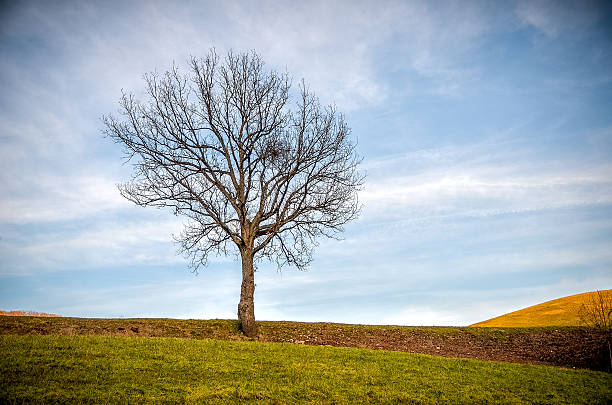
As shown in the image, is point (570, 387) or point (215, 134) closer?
point (570, 387)

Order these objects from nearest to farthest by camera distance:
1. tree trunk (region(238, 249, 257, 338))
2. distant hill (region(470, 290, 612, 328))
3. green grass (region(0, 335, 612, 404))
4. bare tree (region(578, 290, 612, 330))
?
green grass (region(0, 335, 612, 404)), bare tree (region(578, 290, 612, 330)), tree trunk (region(238, 249, 257, 338)), distant hill (region(470, 290, 612, 328))

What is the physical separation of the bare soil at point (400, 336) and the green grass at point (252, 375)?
312cm

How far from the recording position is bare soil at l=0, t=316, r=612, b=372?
18.1 meters

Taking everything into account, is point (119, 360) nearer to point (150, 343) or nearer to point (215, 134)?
point (150, 343)

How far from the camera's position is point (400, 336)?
22156 mm

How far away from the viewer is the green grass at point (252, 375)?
34.1ft

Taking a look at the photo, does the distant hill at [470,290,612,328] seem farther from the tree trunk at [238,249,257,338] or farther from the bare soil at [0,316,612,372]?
the tree trunk at [238,249,257,338]

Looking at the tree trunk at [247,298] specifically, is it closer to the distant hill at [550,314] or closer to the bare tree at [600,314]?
the bare tree at [600,314]

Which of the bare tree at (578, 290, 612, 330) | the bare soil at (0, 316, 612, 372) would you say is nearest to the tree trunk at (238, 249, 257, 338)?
the bare soil at (0, 316, 612, 372)

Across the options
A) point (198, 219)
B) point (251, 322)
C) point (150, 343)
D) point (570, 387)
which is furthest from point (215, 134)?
point (570, 387)

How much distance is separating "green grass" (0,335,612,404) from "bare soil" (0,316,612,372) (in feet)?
10.2

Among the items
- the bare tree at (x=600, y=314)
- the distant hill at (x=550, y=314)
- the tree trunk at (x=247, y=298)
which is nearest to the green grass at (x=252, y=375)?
the bare tree at (x=600, y=314)

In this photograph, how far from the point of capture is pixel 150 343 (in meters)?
14.6

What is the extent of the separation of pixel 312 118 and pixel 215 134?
5406 mm
